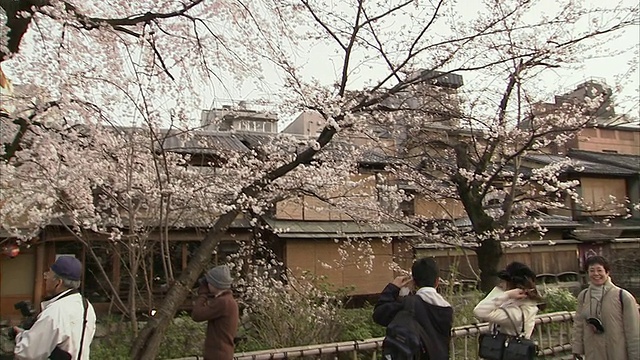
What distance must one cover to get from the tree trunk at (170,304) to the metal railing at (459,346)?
646 mm

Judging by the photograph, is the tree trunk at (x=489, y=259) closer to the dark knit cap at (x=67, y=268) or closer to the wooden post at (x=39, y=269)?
the dark knit cap at (x=67, y=268)

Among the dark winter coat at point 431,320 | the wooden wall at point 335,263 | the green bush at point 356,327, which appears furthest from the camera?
the wooden wall at point 335,263

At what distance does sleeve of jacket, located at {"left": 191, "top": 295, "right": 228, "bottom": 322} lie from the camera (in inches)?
174

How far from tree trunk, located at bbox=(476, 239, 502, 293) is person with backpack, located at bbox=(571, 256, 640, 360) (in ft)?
13.9

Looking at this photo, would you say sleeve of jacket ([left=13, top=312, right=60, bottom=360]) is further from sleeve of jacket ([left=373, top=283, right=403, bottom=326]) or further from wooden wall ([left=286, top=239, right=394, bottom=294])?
wooden wall ([left=286, top=239, right=394, bottom=294])

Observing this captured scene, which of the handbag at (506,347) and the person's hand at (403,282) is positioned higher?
the person's hand at (403,282)

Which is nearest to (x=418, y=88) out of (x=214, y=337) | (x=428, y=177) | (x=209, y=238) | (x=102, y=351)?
(x=428, y=177)

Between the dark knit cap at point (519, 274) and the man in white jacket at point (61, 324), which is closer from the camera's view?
the man in white jacket at point (61, 324)

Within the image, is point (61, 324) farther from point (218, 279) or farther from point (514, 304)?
point (514, 304)

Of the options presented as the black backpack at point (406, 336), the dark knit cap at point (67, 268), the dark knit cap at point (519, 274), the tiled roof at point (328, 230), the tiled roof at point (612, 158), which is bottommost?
the black backpack at point (406, 336)

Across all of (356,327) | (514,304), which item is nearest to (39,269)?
(356,327)

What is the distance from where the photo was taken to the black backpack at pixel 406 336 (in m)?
3.21

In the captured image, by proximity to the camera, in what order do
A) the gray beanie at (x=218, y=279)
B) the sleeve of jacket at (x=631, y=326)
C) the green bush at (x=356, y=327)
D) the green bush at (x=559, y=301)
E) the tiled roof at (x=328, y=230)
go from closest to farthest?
the sleeve of jacket at (x=631, y=326) → the gray beanie at (x=218, y=279) → the green bush at (x=356, y=327) → the green bush at (x=559, y=301) → the tiled roof at (x=328, y=230)

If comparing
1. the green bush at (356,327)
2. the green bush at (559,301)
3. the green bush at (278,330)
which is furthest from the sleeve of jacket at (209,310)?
the green bush at (559,301)
